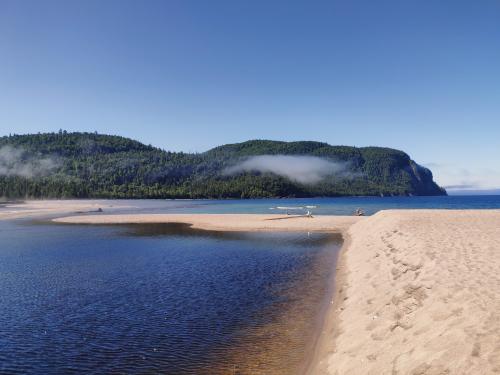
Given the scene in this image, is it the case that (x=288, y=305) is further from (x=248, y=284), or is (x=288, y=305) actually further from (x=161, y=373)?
(x=161, y=373)

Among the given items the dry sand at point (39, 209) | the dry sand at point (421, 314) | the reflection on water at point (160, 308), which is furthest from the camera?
the dry sand at point (39, 209)

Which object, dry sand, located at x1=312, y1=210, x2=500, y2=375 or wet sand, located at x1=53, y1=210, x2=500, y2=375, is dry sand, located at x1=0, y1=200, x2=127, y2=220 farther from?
dry sand, located at x1=312, y1=210, x2=500, y2=375

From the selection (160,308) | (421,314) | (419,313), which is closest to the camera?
(421,314)

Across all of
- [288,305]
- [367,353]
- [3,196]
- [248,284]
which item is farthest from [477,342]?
[3,196]

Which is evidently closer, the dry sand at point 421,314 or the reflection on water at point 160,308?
the dry sand at point 421,314

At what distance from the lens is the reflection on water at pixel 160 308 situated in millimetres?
13242

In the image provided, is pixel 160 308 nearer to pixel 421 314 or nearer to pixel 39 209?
pixel 421 314

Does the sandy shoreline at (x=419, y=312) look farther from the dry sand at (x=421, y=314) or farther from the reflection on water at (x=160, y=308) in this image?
the reflection on water at (x=160, y=308)

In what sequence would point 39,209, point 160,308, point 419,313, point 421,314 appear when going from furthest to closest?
point 39,209 < point 160,308 < point 419,313 < point 421,314

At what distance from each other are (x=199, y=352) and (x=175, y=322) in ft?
10.8

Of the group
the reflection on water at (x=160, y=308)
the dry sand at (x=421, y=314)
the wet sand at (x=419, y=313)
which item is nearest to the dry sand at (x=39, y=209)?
the reflection on water at (x=160, y=308)

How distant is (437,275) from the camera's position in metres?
14.9

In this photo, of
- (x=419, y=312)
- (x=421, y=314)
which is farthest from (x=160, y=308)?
(x=421, y=314)

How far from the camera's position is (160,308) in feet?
61.1
